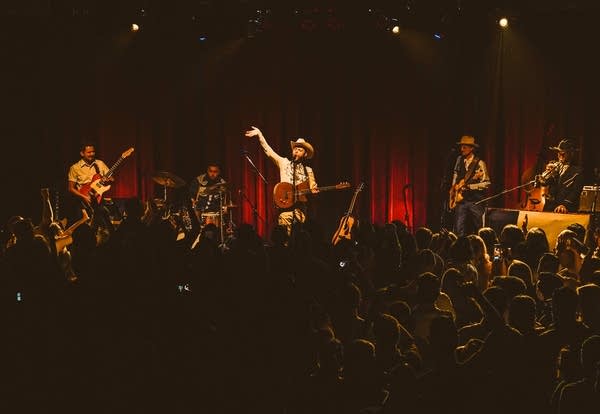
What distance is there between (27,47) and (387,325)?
11425 mm

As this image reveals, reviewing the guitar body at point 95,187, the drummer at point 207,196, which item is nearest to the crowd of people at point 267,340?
the drummer at point 207,196

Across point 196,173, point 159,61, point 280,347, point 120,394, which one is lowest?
point 120,394

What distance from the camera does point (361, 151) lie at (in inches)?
537

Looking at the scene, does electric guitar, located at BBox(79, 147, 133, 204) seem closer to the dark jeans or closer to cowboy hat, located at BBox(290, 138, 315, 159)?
cowboy hat, located at BBox(290, 138, 315, 159)

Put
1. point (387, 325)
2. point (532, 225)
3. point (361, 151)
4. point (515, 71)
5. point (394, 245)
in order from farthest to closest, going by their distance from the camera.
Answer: point (361, 151) < point (515, 71) < point (532, 225) < point (394, 245) < point (387, 325)

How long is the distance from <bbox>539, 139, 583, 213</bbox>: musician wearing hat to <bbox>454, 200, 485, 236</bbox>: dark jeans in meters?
1.09

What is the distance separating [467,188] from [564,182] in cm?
152

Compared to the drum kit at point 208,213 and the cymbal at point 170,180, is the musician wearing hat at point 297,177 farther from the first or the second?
the cymbal at point 170,180

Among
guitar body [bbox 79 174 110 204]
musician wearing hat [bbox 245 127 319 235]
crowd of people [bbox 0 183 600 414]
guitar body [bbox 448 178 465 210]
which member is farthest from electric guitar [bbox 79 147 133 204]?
crowd of people [bbox 0 183 600 414]

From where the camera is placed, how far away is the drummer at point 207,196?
468 inches

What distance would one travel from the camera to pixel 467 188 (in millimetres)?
11086

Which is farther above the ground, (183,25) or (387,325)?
(183,25)

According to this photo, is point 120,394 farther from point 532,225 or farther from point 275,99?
point 275,99

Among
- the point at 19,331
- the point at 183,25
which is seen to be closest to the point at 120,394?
the point at 19,331
